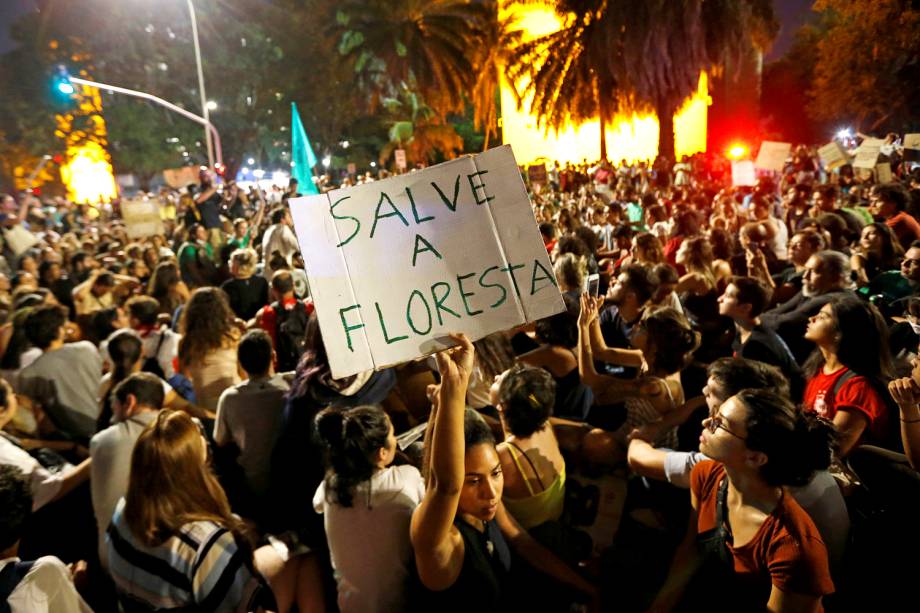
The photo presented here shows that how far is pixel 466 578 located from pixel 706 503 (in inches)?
→ 40.9

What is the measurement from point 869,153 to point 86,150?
145 ft

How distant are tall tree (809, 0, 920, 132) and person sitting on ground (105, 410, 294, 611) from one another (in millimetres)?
32529

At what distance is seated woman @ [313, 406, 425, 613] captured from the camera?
7.93ft

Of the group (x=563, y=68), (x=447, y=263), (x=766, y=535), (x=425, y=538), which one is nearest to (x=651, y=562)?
(x=766, y=535)

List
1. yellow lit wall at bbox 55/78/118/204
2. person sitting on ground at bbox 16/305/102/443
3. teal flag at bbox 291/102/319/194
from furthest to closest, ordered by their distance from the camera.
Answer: yellow lit wall at bbox 55/78/118/204 → teal flag at bbox 291/102/319/194 → person sitting on ground at bbox 16/305/102/443

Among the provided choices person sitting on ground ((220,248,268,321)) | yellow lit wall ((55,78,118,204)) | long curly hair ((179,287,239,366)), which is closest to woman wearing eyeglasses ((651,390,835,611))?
long curly hair ((179,287,239,366))

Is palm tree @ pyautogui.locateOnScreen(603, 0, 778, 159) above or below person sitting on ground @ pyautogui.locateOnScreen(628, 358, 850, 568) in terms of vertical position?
above

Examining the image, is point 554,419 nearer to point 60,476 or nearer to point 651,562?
point 651,562

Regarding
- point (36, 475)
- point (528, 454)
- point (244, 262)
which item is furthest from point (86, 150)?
point (528, 454)

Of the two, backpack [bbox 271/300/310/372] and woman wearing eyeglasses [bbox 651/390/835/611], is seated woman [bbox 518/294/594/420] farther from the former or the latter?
backpack [bbox 271/300/310/372]

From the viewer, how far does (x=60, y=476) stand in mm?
3416

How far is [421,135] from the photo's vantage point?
3666 centimetres

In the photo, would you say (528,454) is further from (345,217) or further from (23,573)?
(23,573)

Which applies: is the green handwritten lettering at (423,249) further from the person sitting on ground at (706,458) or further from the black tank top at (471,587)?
the person sitting on ground at (706,458)
